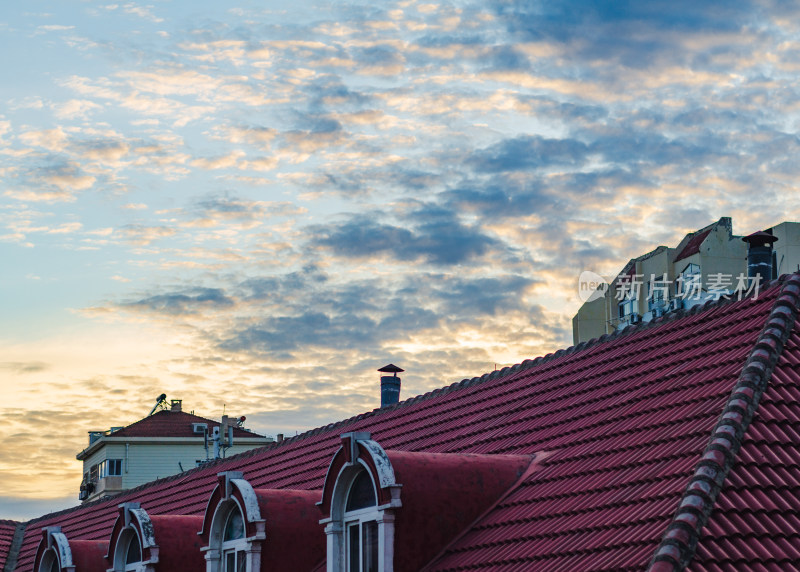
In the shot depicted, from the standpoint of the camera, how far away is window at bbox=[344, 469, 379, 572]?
55.7 ft

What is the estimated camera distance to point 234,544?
19828mm

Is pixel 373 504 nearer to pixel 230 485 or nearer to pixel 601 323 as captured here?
pixel 230 485

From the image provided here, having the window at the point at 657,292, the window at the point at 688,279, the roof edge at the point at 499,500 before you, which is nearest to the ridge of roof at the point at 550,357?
the roof edge at the point at 499,500

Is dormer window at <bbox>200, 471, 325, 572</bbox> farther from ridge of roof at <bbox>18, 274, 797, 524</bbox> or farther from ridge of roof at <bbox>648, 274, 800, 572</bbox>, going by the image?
ridge of roof at <bbox>648, 274, 800, 572</bbox>

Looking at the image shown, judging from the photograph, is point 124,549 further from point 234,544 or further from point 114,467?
point 114,467

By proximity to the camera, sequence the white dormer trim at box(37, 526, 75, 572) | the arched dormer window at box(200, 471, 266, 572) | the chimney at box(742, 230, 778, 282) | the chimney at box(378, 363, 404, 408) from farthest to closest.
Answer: the chimney at box(378, 363, 404, 408)
the white dormer trim at box(37, 526, 75, 572)
the arched dormer window at box(200, 471, 266, 572)
the chimney at box(742, 230, 778, 282)

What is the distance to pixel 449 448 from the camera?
20.5m

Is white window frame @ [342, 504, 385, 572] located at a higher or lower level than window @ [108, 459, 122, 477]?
lower

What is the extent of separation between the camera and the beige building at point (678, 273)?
47.4 meters

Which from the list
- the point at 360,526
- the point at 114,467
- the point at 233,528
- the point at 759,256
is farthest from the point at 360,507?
the point at 114,467

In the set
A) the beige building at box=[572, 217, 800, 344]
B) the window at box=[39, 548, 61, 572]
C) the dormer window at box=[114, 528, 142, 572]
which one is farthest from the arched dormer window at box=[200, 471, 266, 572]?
the beige building at box=[572, 217, 800, 344]

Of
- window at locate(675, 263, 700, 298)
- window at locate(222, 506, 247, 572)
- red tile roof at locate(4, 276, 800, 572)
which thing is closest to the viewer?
red tile roof at locate(4, 276, 800, 572)

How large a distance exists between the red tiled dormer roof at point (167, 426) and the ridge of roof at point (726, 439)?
67.0 m

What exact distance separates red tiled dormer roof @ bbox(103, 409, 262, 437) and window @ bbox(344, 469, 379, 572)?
210ft
